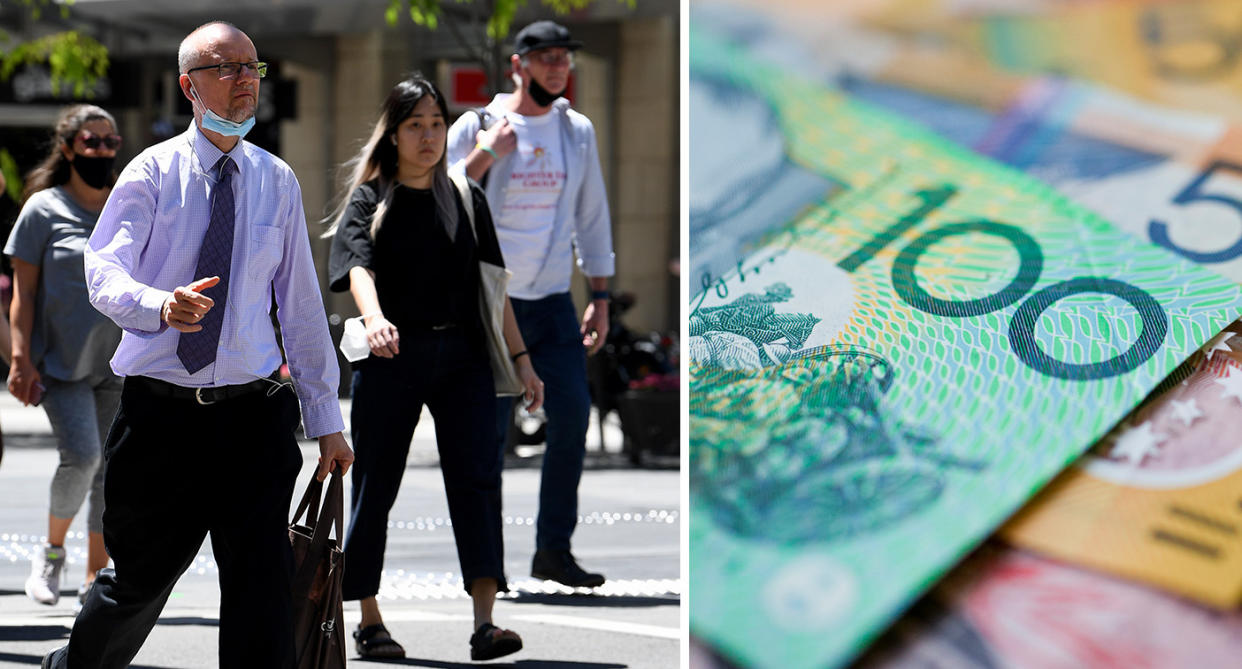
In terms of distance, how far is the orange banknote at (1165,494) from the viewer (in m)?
2.84

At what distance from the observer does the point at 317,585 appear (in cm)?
400

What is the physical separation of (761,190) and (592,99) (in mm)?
17553

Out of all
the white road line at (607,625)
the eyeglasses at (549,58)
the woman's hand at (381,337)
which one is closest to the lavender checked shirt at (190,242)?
the woman's hand at (381,337)

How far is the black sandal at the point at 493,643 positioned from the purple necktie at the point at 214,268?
1.85 meters

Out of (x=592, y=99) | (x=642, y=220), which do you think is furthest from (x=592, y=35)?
(x=642, y=220)

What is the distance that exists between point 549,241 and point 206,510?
114 inches

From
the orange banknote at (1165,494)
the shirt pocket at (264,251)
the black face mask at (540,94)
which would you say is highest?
the black face mask at (540,94)

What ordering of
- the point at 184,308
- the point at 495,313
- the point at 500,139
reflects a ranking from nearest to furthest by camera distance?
1. the point at 184,308
2. the point at 495,313
3. the point at 500,139

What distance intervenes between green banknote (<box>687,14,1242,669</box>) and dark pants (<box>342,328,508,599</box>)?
2.38 metres

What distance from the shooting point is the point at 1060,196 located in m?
2.91

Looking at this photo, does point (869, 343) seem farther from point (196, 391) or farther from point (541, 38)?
point (541, 38)

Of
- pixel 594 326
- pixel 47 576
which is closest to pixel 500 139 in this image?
pixel 594 326

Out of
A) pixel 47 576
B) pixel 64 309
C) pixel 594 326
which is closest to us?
pixel 64 309

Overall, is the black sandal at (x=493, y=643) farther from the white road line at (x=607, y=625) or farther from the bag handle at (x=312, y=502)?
the bag handle at (x=312, y=502)
